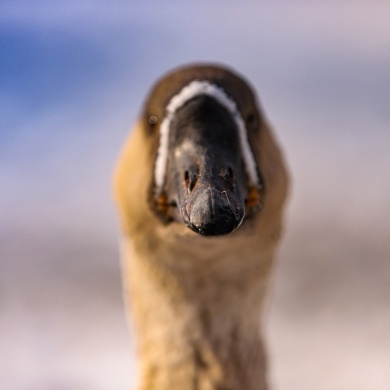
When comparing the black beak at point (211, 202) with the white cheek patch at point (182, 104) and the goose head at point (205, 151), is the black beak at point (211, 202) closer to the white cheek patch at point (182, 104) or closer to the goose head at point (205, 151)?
the goose head at point (205, 151)

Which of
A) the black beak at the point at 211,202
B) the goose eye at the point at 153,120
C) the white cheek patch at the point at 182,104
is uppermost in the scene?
the goose eye at the point at 153,120

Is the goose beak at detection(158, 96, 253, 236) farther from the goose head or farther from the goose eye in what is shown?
the goose eye

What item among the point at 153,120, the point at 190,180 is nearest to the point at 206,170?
the point at 190,180

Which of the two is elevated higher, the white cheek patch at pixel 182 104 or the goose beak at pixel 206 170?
the white cheek patch at pixel 182 104

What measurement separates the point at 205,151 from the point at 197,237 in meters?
0.26

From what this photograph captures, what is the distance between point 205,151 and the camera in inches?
63.9

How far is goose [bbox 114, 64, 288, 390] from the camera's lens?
1759 mm

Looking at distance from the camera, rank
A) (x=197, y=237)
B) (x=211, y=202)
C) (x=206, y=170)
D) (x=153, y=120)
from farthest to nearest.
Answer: (x=153, y=120) → (x=197, y=237) → (x=206, y=170) → (x=211, y=202)

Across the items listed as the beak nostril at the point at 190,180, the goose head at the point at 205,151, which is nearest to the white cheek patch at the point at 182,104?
the goose head at the point at 205,151

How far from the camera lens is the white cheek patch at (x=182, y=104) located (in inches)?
71.7

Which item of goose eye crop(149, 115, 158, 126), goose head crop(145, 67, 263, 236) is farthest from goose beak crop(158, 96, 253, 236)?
goose eye crop(149, 115, 158, 126)

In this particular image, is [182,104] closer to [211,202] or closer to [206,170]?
[206,170]

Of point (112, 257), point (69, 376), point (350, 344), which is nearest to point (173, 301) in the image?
point (69, 376)

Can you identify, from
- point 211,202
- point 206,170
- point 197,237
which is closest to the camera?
point 211,202
